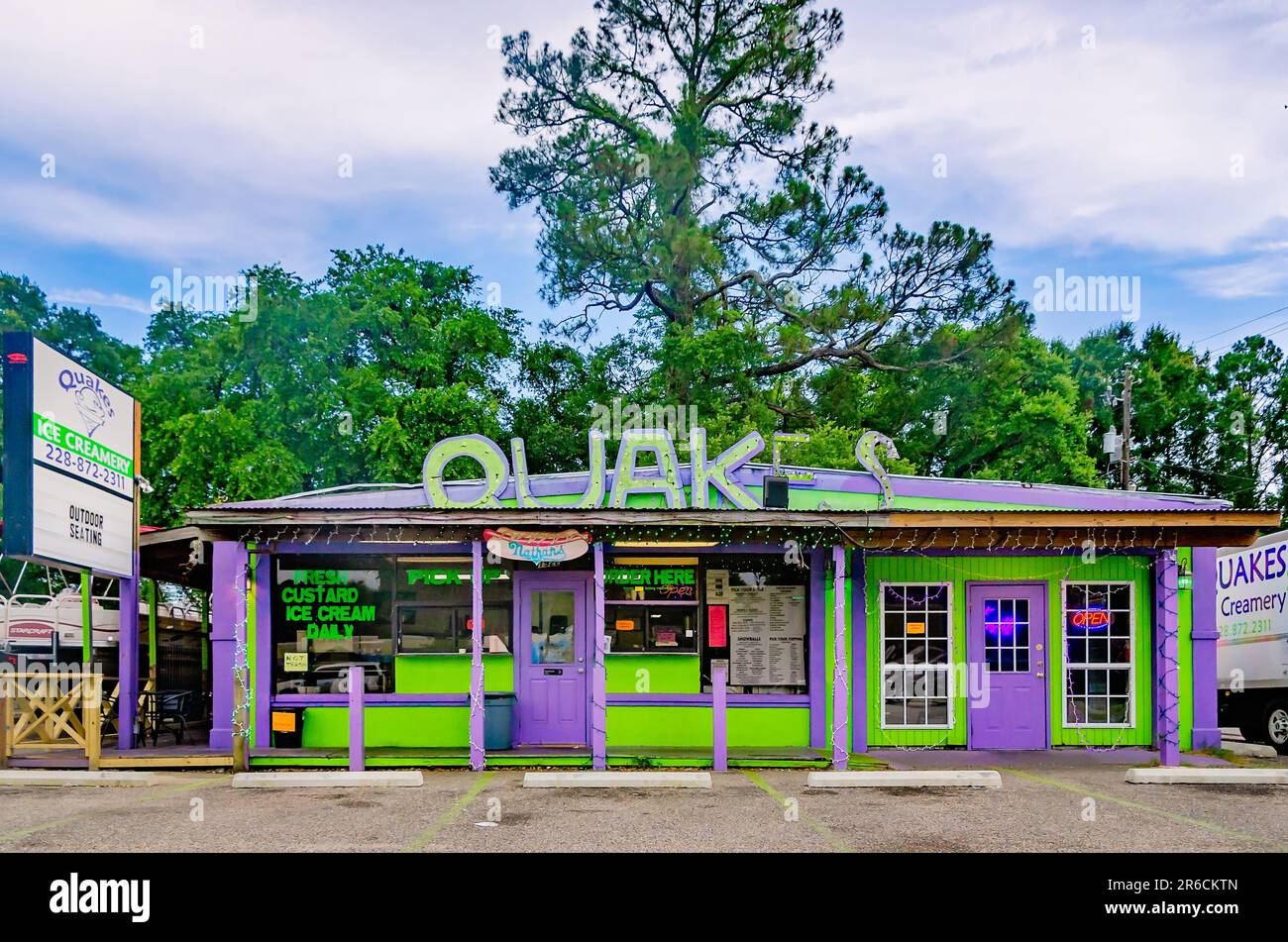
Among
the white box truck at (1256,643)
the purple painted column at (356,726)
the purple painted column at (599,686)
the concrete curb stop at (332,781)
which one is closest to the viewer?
the concrete curb stop at (332,781)

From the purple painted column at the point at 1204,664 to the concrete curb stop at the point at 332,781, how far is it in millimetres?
10233

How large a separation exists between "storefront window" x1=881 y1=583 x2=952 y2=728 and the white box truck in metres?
5.14

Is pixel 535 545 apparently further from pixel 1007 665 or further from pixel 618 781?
pixel 1007 665

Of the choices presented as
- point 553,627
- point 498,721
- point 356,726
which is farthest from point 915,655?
point 356,726

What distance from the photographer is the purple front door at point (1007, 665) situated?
14.7m

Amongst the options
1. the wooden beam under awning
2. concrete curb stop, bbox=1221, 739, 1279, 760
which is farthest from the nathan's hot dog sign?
concrete curb stop, bbox=1221, 739, 1279, 760

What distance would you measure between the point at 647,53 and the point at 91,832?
28.0 metres

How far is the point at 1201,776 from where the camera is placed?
40.0 ft

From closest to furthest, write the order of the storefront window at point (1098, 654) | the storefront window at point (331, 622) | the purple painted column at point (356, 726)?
the purple painted column at point (356, 726) < the storefront window at point (331, 622) < the storefront window at point (1098, 654)

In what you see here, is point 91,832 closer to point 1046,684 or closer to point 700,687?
point 700,687

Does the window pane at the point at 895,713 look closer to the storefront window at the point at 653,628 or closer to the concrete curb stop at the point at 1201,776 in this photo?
the storefront window at the point at 653,628

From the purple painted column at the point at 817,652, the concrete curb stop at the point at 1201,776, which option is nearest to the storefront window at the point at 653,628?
the purple painted column at the point at 817,652

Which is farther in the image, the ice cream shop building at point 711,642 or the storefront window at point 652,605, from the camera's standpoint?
the storefront window at point 652,605

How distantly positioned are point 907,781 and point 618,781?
316 centimetres
